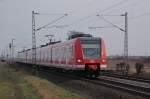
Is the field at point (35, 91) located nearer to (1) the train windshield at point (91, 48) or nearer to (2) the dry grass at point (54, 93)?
(2) the dry grass at point (54, 93)

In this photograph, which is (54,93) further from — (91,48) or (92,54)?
(91,48)

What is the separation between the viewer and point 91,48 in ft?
108

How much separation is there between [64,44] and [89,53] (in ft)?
22.3

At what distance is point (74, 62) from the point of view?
33.0 meters

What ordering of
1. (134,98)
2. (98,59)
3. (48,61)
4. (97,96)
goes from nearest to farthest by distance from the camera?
(134,98), (97,96), (98,59), (48,61)

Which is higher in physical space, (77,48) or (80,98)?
(77,48)

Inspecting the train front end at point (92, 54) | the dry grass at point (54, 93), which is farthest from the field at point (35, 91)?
the train front end at point (92, 54)

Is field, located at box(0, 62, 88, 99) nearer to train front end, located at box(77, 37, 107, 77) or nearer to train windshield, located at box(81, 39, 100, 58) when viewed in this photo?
train front end, located at box(77, 37, 107, 77)

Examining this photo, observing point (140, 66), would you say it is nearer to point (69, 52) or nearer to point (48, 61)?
point (69, 52)

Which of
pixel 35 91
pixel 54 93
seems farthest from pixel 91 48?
pixel 54 93

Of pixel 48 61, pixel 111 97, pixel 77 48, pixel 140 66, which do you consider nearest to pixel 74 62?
pixel 77 48

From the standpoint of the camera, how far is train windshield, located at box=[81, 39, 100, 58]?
3272 centimetres

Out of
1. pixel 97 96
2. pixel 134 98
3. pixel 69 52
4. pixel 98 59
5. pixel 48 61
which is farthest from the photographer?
pixel 48 61

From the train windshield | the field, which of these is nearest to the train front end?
the train windshield
